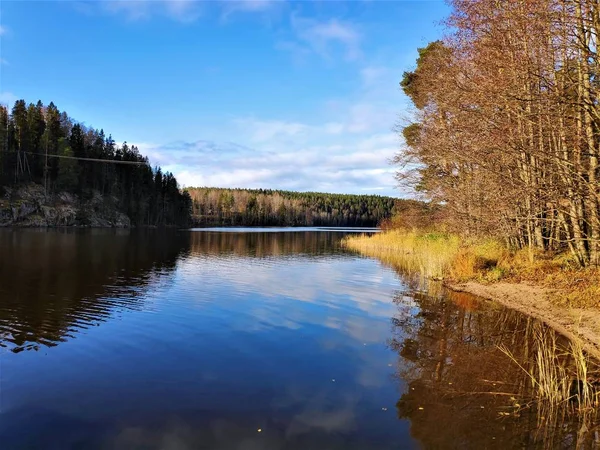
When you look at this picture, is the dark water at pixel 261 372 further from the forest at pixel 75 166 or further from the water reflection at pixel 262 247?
the forest at pixel 75 166

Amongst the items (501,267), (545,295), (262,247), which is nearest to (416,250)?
(501,267)

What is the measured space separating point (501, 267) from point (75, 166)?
93847 millimetres

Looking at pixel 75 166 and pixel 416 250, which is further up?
pixel 75 166

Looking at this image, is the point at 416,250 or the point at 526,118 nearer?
the point at 526,118

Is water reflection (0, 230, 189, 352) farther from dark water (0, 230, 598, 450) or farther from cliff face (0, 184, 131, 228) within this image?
cliff face (0, 184, 131, 228)

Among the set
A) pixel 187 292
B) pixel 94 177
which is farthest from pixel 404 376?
pixel 94 177

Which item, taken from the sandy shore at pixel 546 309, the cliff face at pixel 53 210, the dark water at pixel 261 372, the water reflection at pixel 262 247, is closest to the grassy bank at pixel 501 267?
the sandy shore at pixel 546 309

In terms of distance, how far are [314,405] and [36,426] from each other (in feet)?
14.1

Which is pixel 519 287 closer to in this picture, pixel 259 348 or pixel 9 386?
pixel 259 348

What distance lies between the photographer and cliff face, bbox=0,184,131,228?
78250 millimetres

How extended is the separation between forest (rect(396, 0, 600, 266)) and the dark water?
14.4 feet

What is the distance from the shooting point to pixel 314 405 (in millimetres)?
7457

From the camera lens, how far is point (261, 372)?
29.4ft

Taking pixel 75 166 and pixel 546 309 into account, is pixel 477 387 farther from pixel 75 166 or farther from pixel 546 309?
pixel 75 166
